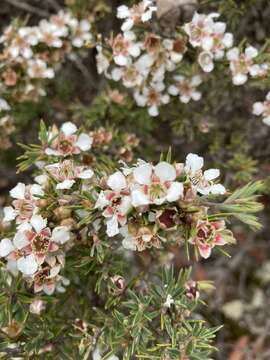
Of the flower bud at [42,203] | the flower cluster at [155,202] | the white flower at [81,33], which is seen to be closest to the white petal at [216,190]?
the flower cluster at [155,202]

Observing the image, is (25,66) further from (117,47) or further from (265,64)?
(265,64)

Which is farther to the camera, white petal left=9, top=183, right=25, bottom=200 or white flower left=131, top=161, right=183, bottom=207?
white petal left=9, top=183, right=25, bottom=200

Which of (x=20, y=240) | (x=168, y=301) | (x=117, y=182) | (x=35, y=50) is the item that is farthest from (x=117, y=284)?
(x=35, y=50)

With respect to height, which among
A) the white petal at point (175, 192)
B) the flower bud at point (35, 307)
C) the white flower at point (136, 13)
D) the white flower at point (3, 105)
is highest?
the white flower at point (136, 13)

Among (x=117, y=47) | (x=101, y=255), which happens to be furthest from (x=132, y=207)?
(x=117, y=47)

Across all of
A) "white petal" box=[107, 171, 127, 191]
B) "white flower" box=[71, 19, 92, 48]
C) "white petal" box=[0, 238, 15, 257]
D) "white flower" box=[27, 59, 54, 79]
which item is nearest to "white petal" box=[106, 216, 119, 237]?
"white petal" box=[107, 171, 127, 191]

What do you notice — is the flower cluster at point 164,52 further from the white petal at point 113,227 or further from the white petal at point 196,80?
the white petal at point 113,227

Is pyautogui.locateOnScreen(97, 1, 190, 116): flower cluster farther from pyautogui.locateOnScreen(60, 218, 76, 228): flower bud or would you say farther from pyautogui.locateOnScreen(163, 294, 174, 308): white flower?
pyautogui.locateOnScreen(163, 294, 174, 308): white flower
